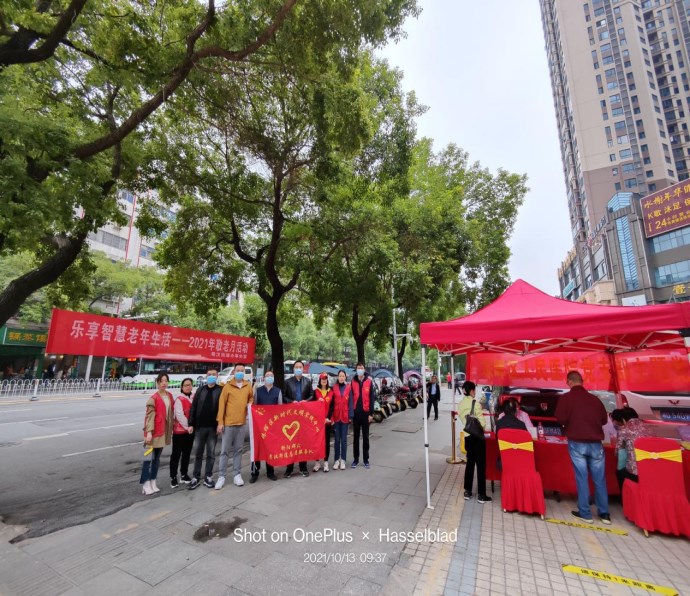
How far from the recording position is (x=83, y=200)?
555 cm

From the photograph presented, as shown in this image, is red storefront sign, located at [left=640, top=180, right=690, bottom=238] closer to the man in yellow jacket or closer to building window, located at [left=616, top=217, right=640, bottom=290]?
building window, located at [left=616, top=217, right=640, bottom=290]

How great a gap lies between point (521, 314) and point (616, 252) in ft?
161

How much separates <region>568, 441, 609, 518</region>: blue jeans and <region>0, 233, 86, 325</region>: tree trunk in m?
8.62

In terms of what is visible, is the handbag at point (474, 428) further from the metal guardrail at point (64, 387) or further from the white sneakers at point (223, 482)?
the metal guardrail at point (64, 387)

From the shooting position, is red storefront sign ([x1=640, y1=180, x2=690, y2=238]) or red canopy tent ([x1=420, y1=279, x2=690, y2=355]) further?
red storefront sign ([x1=640, y1=180, x2=690, y2=238])

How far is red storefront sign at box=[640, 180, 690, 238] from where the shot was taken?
3653 cm

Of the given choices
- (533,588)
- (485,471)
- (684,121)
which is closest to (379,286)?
(485,471)

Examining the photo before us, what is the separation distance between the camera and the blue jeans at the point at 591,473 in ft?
15.5

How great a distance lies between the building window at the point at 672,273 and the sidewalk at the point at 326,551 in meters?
46.1

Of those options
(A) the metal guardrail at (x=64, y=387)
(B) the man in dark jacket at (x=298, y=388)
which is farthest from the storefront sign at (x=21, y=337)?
(B) the man in dark jacket at (x=298, y=388)

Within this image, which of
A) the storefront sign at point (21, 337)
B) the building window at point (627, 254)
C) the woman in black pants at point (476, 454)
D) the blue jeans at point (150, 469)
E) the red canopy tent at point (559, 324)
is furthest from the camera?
the building window at point (627, 254)

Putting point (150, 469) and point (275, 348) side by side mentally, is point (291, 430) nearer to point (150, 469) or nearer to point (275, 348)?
point (150, 469)

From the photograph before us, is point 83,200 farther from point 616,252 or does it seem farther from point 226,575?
point 616,252

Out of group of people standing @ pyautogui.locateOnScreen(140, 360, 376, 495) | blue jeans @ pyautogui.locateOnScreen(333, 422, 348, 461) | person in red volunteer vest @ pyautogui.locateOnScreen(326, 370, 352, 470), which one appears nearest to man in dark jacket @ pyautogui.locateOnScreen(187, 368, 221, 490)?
group of people standing @ pyautogui.locateOnScreen(140, 360, 376, 495)
